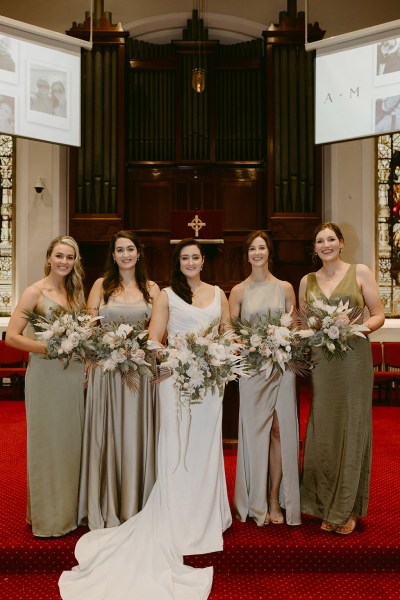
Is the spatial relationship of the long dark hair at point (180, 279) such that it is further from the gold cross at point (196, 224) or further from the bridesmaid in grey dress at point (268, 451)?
the gold cross at point (196, 224)

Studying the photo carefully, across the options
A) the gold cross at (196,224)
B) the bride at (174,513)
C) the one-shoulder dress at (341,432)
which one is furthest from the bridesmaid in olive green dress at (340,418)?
the gold cross at (196,224)

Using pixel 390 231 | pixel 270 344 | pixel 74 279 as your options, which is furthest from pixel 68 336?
pixel 390 231

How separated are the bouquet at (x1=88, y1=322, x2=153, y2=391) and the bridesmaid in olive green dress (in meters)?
1.17

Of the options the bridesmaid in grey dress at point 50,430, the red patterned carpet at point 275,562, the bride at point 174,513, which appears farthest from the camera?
the bridesmaid in grey dress at point 50,430

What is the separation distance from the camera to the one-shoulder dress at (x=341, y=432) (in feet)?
11.3

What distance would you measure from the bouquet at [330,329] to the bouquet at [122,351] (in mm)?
944

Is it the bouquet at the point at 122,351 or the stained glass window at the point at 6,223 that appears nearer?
the bouquet at the point at 122,351

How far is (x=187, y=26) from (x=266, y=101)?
6.86 feet

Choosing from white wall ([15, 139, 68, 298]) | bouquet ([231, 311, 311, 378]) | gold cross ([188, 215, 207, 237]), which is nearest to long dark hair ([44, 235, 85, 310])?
bouquet ([231, 311, 311, 378])

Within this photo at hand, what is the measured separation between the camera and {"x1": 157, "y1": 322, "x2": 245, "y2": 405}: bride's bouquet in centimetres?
298

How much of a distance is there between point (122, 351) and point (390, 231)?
301 inches

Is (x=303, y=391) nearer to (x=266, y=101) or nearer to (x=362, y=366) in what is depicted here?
(x=266, y=101)

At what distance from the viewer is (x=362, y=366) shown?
3494mm

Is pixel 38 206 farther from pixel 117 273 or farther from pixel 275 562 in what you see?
pixel 275 562
